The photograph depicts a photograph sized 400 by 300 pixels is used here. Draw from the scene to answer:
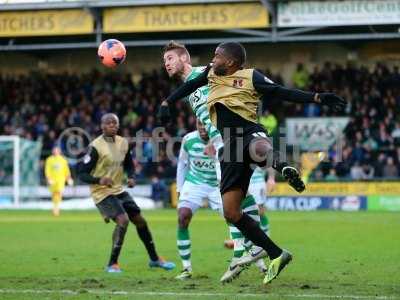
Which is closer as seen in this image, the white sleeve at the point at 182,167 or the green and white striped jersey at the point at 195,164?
the green and white striped jersey at the point at 195,164

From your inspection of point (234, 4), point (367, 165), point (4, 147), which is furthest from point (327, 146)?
point (4, 147)

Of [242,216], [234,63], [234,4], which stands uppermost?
[234,4]

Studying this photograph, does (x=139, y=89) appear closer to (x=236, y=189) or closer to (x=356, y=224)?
(x=356, y=224)

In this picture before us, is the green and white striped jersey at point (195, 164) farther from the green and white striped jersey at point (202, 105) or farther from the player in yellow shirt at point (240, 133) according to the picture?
the player in yellow shirt at point (240, 133)

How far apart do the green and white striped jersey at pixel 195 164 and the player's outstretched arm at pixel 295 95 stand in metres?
3.01

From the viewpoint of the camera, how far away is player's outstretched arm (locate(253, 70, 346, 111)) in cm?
868

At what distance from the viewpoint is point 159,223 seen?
23.8m

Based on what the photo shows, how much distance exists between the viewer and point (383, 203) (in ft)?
99.1

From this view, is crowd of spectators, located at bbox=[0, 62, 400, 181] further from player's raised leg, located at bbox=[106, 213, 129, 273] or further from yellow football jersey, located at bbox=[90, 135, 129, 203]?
player's raised leg, located at bbox=[106, 213, 129, 273]

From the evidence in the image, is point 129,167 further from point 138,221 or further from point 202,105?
point 202,105

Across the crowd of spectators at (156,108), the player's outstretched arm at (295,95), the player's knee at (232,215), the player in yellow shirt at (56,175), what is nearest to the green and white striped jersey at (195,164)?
the player's knee at (232,215)

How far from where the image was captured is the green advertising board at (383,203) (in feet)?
98.3

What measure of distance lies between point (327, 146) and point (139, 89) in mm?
9218

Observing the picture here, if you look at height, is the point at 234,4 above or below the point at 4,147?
above
